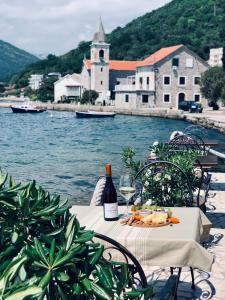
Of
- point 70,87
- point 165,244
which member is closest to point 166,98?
point 70,87

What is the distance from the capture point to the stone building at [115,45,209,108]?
239ft

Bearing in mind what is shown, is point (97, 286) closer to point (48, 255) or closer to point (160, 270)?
point (48, 255)

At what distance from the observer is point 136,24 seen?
503ft

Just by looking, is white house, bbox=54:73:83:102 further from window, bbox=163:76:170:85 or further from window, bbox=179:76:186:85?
window, bbox=179:76:186:85

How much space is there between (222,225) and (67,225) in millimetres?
6267

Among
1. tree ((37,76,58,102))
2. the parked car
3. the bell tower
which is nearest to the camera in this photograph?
the parked car

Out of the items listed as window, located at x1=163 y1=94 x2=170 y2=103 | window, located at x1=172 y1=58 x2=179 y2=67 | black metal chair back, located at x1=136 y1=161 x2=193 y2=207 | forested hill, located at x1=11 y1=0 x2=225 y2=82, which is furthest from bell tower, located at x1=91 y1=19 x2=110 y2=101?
black metal chair back, located at x1=136 y1=161 x2=193 y2=207

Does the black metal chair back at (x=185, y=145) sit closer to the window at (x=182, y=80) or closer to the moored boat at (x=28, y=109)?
the window at (x=182, y=80)

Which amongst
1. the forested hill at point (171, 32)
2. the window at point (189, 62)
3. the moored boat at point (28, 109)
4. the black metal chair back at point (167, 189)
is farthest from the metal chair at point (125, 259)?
the forested hill at point (171, 32)

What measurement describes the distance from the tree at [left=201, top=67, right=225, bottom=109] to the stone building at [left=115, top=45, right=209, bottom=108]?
911 centimetres

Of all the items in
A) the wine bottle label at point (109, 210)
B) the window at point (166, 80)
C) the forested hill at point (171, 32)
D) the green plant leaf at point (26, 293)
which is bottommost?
the wine bottle label at point (109, 210)

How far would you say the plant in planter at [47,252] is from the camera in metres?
2.22

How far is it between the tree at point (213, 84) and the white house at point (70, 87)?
3538cm

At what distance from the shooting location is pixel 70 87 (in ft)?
319
